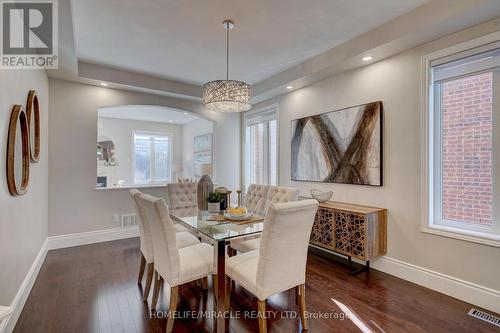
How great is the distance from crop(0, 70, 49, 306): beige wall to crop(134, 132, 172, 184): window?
14.8ft

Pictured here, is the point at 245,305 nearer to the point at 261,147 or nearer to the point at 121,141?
the point at 261,147

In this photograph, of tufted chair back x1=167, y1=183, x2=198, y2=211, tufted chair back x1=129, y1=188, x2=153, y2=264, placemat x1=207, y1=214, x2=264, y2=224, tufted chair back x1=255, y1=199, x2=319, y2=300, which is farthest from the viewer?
tufted chair back x1=167, y1=183, x2=198, y2=211

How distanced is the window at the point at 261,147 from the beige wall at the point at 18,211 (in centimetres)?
344

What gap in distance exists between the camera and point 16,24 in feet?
7.07

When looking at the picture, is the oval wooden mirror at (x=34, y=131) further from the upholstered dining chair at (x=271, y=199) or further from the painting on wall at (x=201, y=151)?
the painting on wall at (x=201, y=151)

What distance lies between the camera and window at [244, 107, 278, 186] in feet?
15.8

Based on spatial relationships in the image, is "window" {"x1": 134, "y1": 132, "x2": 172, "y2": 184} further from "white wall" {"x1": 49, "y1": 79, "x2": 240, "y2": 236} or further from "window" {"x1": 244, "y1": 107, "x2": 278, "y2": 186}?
"window" {"x1": 244, "y1": 107, "x2": 278, "y2": 186}

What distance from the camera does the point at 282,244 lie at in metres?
1.74

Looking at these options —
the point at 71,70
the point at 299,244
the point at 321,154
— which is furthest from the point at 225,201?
the point at 71,70

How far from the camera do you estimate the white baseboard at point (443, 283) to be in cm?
221

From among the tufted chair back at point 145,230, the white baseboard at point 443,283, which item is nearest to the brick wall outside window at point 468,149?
the white baseboard at point 443,283

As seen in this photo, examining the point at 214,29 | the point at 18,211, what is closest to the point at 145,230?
the point at 18,211

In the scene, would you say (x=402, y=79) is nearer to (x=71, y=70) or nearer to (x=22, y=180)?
(x=22, y=180)

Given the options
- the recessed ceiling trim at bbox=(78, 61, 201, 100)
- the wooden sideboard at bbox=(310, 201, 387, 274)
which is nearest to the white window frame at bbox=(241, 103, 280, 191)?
the recessed ceiling trim at bbox=(78, 61, 201, 100)
